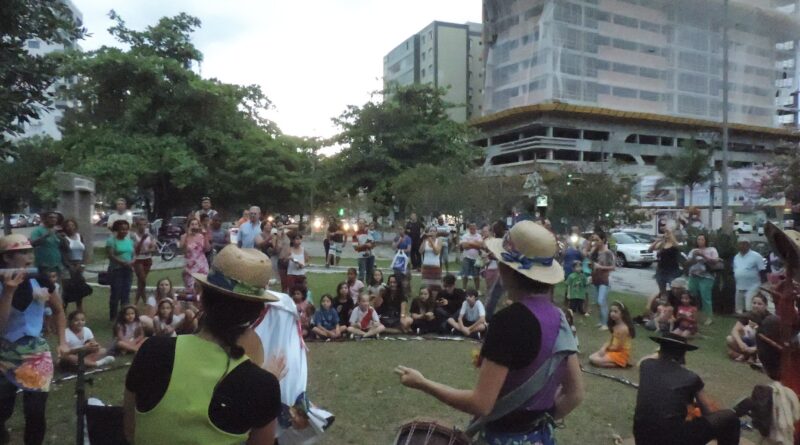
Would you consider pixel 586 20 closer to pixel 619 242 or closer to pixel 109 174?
pixel 619 242

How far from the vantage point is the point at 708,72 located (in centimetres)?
6838

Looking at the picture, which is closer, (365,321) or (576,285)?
(365,321)

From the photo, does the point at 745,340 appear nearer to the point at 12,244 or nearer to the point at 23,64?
the point at 12,244

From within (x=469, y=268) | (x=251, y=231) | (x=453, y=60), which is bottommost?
(x=469, y=268)

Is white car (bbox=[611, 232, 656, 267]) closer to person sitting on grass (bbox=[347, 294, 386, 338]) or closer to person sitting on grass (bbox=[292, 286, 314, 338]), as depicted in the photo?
person sitting on grass (bbox=[347, 294, 386, 338])

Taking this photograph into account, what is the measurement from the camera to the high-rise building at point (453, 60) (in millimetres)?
92338

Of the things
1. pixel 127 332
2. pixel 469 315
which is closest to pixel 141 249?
pixel 127 332

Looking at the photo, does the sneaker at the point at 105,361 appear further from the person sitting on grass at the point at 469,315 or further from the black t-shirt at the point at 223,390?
the black t-shirt at the point at 223,390

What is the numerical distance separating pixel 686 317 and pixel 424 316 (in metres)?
4.40

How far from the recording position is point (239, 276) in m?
2.17

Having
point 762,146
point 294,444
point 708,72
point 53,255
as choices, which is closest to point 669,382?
point 294,444

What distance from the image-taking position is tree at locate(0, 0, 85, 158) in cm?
586

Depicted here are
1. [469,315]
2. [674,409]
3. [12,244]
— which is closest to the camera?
[674,409]

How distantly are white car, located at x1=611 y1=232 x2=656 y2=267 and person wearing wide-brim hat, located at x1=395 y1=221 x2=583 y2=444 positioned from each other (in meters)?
21.5
